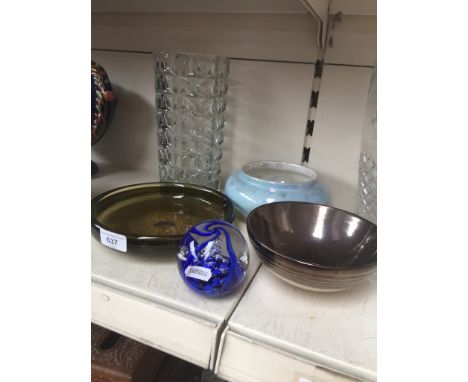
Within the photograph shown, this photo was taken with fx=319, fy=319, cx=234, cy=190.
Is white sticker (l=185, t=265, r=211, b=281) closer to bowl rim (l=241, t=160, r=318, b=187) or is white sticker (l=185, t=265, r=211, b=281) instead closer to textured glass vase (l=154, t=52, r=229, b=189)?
bowl rim (l=241, t=160, r=318, b=187)

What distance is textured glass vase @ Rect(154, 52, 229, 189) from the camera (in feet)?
1.93

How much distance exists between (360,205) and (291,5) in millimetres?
357

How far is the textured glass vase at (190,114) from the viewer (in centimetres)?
59

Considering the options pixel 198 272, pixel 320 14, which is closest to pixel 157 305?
pixel 198 272

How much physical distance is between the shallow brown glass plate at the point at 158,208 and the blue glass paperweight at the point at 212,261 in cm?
8

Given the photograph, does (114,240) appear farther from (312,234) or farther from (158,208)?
(312,234)

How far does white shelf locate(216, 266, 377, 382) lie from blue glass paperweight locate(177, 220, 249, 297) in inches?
1.3

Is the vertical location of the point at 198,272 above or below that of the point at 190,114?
below

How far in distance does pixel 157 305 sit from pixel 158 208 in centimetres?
21

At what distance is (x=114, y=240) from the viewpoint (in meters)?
0.39

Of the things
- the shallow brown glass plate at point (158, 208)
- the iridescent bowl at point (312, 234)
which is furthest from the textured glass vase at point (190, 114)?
the iridescent bowl at point (312, 234)

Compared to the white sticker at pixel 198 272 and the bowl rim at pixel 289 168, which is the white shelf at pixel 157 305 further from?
the bowl rim at pixel 289 168

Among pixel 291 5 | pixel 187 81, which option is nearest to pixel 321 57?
pixel 291 5
